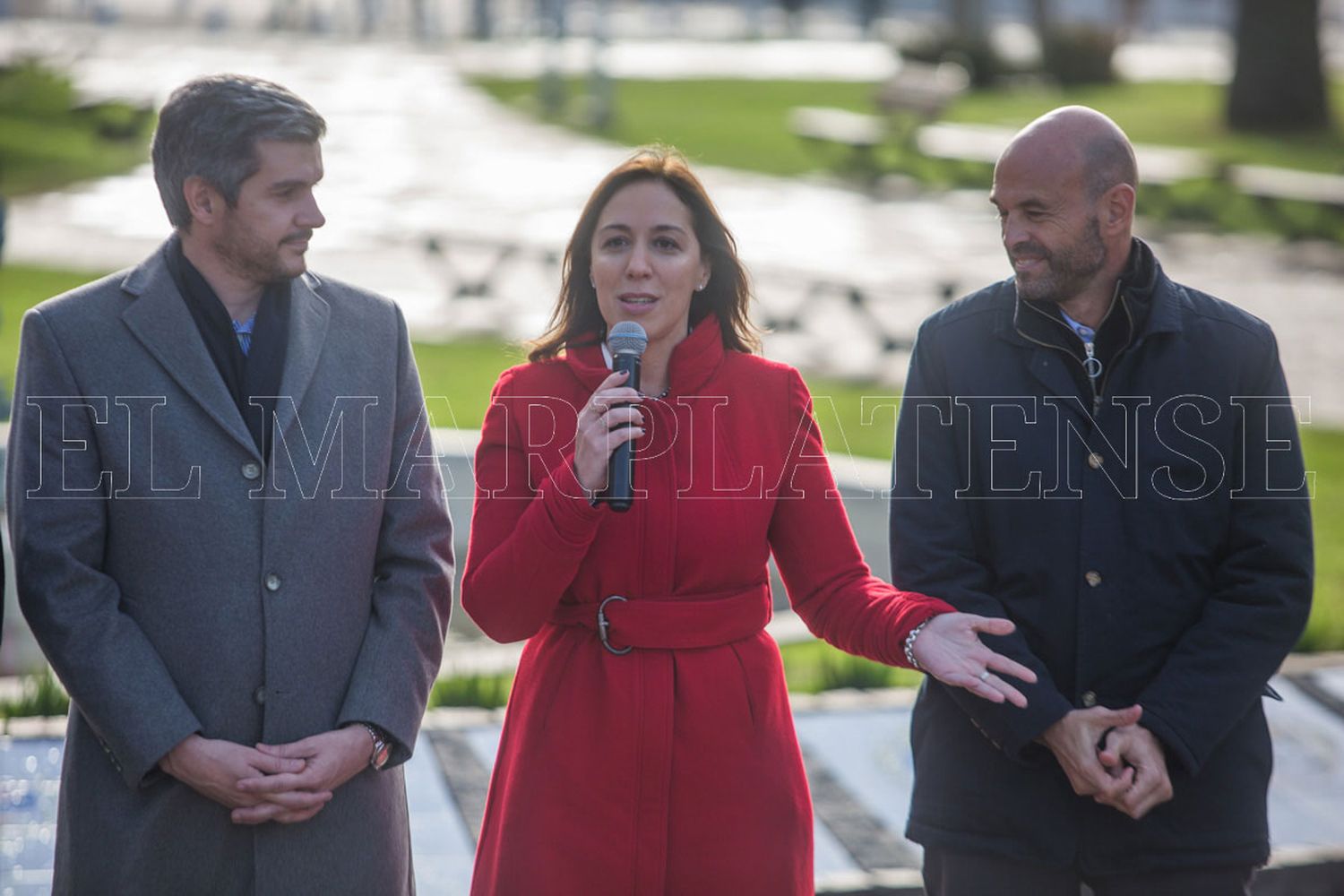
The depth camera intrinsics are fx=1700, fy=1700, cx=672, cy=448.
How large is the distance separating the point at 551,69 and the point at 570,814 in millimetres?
31340

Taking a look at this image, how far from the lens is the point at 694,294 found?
3748 mm

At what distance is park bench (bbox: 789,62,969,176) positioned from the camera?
1040 inches

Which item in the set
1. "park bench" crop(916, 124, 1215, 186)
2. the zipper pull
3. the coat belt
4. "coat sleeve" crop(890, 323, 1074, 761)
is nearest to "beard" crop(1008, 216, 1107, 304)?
the zipper pull

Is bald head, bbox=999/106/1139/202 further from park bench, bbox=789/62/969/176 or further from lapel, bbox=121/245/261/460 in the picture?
park bench, bbox=789/62/969/176

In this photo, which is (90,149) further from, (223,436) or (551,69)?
(223,436)

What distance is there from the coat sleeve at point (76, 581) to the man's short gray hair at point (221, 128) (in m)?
0.43

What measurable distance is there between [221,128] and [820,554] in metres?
1.50

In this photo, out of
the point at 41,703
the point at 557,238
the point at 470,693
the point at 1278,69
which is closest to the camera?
the point at 41,703

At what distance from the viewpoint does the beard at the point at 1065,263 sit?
139 inches

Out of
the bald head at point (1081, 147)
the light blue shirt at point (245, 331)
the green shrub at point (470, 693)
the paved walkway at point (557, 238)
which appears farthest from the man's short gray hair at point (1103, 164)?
the paved walkway at point (557, 238)

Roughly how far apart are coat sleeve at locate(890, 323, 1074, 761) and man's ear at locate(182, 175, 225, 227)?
1.51 m

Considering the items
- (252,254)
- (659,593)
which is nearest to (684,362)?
(659,593)

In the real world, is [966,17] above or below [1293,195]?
above

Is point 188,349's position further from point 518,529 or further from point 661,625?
point 661,625
